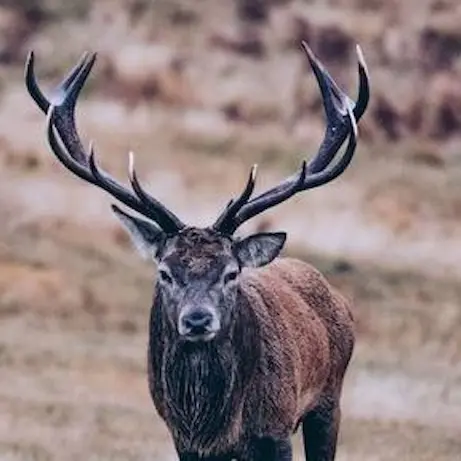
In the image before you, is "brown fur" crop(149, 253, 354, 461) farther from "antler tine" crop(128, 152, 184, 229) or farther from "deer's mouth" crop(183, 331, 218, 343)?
"antler tine" crop(128, 152, 184, 229)

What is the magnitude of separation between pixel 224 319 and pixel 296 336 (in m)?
1.24

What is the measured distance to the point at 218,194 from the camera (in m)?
38.8

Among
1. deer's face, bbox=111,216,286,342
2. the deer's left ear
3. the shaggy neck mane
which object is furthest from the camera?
the deer's left ear

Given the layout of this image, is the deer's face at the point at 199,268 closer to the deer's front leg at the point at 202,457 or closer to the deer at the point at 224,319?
the deer at the point at 224,319

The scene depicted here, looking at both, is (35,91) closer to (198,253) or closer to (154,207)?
(154,207)

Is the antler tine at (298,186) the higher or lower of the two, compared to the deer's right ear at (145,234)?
higher

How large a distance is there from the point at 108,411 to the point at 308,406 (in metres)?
8.08

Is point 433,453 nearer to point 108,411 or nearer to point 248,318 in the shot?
point 108,411

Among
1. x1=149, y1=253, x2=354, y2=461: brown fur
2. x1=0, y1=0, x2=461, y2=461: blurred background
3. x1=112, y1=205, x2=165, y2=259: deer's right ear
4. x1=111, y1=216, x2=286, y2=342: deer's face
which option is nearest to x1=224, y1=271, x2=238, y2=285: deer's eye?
x1=111, y1=216, x2=286, y2=342: deer's face

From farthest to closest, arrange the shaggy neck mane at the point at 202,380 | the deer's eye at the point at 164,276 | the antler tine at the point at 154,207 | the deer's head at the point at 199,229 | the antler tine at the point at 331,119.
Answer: the antler tine at the point at 331,119, the antler tine at the point at 154,207, the shaggy neck mane at the point at 202,380, the deer's eye at the point at 164,276, the deer's head at the point at 199,229

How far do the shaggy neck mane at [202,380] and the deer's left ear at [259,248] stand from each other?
318 mm

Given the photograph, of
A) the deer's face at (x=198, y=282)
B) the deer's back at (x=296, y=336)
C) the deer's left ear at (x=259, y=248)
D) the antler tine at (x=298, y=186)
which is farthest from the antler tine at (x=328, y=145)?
the deer's back at (x=296, y=336)

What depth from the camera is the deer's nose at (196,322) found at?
12.8 metres

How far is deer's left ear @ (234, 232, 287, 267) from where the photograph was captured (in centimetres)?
1359
